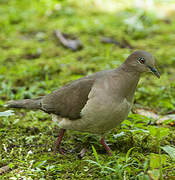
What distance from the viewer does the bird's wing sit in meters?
3.20

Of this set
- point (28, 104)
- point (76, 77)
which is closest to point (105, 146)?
point (28, 104)

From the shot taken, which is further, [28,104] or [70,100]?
[28,104]

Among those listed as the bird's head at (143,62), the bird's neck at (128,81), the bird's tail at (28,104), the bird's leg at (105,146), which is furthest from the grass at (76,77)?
the bird's head at (143,62)

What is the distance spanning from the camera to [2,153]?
3.21m

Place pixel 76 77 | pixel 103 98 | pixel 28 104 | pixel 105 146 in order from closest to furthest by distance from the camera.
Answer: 1. pixel 103 98
2. pixel 105 146
3. pixel 28 104
4. pixel 76 77

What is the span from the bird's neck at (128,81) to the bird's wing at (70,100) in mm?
340

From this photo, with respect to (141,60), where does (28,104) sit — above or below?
below

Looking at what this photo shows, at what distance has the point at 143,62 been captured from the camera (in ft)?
10.0

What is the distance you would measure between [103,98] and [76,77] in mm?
2177

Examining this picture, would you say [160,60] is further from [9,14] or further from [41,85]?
[9,14]

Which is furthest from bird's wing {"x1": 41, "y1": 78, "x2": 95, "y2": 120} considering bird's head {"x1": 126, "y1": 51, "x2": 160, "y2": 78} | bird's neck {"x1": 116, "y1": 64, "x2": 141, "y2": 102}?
bird's head {"x1": 126, "y1": 51, "x2": 160, "y2": 78}

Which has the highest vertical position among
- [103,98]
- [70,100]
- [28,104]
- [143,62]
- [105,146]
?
Result: [143,62]

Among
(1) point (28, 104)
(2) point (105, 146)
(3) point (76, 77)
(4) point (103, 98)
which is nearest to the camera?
(4) point (103, 98)

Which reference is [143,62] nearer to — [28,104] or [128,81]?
[128,81]
